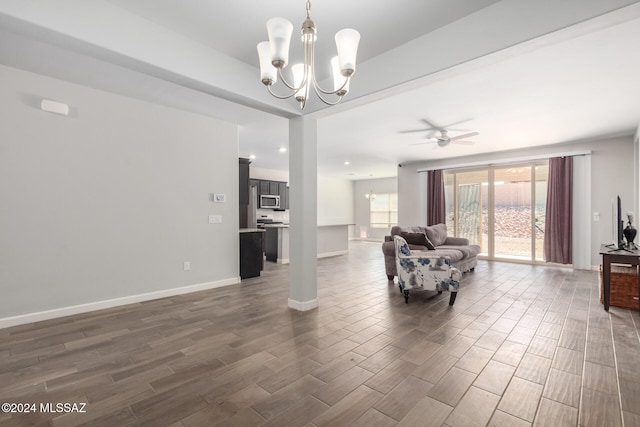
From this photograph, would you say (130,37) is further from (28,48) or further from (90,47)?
(28,48)

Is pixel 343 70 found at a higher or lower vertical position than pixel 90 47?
lower

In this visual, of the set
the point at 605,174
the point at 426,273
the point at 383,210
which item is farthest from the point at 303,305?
the point at 383,210

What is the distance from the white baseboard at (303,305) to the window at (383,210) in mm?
8643

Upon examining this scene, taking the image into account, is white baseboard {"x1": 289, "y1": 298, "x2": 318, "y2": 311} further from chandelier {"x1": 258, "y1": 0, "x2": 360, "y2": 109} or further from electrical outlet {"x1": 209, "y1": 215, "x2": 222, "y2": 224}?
chandelier {"x1": 258, "y1": 0, "x2": 360, "y2": 109}

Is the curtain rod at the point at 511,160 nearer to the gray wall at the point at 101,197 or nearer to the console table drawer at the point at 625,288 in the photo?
the console table drawer at the point at 625,288

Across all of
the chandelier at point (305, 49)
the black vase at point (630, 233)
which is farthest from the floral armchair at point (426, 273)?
the chandelier at point (305, 49)

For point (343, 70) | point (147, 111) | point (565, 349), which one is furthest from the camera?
point (147, 111)

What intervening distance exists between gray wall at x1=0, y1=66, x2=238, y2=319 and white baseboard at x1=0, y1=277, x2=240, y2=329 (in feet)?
0.16

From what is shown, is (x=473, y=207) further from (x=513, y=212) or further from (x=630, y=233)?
(x=630, y=233)

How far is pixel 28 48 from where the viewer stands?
8.70 ft

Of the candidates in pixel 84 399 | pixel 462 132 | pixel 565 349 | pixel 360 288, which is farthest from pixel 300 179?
pixel 462 132

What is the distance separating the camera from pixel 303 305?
3510 millimetres

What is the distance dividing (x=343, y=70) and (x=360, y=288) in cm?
349

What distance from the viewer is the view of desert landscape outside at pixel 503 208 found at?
6.70 m
